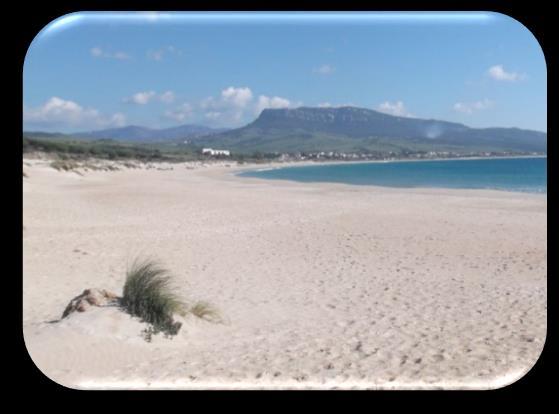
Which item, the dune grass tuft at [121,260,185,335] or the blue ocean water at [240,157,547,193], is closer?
the dune grass tuft at [121,260,185,335]

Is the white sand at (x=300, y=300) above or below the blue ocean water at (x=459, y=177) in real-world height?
below

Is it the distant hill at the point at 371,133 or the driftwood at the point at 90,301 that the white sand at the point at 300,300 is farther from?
the distant hill at the point at 371,133

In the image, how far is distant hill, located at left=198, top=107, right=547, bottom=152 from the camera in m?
7.73

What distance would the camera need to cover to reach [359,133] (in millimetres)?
17562

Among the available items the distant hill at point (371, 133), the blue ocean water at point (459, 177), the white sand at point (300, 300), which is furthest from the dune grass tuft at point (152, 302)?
the blue ocean water at point (459, 177)

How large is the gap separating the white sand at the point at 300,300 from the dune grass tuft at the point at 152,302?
0.37 ft

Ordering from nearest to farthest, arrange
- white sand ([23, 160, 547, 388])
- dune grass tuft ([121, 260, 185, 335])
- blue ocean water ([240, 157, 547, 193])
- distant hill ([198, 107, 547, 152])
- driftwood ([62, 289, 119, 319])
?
1. white sand ([23, 160, 547, 388])
2. dune grass tuft ([121, 260, 185, 335])
3. driftwood ([62, 289, 119, 319])
4. distant hill ([198, 107, 547, 152])
5. blue ocean water ([240, 157, 547, 193])

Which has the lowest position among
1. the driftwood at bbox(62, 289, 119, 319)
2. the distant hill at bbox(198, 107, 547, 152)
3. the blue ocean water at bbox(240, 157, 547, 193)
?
the driftwood at bbox(62, 289, 119, 319)

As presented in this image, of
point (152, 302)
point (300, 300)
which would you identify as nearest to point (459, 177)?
point (300, 300)

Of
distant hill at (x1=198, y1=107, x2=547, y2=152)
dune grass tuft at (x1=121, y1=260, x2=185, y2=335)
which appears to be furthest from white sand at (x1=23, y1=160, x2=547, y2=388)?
distant hill at (x1=198, y1=107, x2=547, y2=152)

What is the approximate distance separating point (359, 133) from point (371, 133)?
1427 mm

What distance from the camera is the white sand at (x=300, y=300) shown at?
10.6ft

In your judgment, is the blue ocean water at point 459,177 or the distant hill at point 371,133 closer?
the distant hill at point 371,133

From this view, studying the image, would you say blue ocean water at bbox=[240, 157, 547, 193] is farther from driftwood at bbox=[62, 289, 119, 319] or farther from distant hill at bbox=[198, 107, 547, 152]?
driftwood at bbox=[62, 289, 119, 319]
